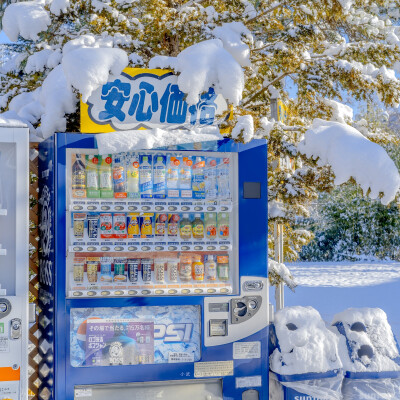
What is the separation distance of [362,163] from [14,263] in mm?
2305

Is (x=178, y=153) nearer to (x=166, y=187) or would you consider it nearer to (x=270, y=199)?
(x=166, y=187)

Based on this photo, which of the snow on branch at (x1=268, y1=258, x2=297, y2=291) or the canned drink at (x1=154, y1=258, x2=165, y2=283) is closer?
the canned drink at (x1=154, y1=258, x2=165, y2=283)

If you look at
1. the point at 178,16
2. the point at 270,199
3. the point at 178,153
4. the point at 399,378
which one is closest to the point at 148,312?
the point at 178,153

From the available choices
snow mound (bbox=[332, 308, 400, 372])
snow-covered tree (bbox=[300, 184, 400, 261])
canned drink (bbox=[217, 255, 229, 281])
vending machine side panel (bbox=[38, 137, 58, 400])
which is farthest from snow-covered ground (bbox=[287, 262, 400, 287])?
vending machine side panel (bbox=[38, 137, 58, 400])

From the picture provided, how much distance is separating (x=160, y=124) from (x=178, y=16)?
1805mm

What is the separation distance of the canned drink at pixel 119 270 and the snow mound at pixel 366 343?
1553mm

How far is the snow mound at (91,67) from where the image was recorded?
370cm

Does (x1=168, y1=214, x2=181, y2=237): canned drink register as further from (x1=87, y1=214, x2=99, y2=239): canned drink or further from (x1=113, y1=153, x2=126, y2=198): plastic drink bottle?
(x1=87, y1=214, x2=99, y2=239): canned drink

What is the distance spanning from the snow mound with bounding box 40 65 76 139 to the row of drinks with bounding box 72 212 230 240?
88 cm

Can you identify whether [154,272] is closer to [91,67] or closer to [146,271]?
Result: [146,271]

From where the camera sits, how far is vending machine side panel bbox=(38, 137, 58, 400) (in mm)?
3521

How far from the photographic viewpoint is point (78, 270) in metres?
3.57

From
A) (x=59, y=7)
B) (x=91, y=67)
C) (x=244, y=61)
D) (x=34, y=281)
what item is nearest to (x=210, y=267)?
(x=34, y=281)

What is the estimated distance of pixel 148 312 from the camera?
12.0 feet
